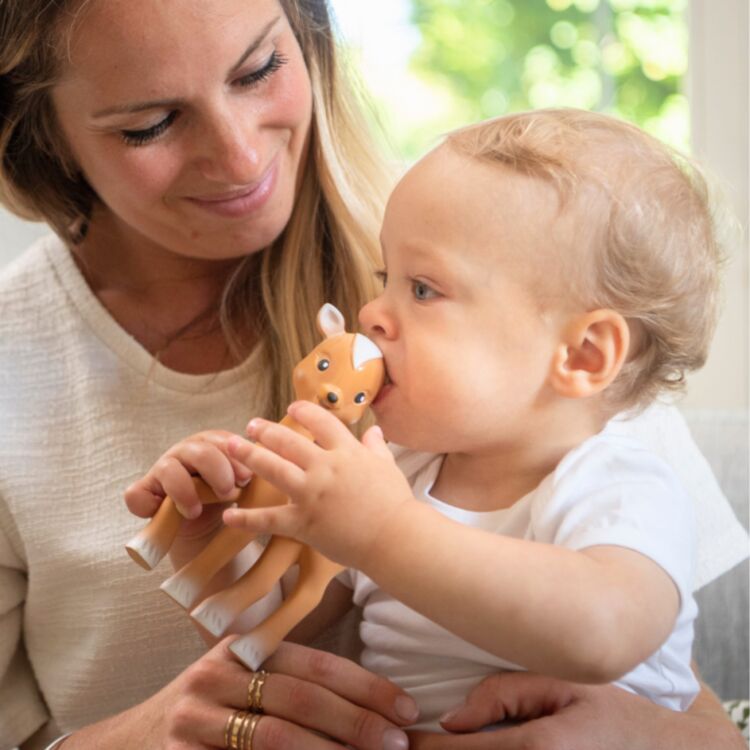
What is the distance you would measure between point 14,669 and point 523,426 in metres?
0.93

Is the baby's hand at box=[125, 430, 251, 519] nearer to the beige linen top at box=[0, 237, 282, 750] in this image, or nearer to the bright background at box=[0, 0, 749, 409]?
the beige linen top at box=[0, 237, 282, 750]

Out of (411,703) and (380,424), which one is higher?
(380,424)

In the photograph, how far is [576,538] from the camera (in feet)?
3.29

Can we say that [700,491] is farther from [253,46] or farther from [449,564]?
[253,46]

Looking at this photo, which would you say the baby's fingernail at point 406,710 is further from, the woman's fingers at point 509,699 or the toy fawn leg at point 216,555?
the toy fawn leg at point 216,555

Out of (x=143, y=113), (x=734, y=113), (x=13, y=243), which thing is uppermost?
(x=143, y=113)

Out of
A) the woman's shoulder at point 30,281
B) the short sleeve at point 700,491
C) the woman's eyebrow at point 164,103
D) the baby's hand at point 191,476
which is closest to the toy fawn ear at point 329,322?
the baby's hand at point 191,476

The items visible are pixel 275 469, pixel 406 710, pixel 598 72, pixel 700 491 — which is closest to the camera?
pixel 275 469

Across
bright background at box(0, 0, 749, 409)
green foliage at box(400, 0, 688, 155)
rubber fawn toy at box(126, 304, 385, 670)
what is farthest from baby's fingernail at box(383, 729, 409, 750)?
green foliage at box(400, 0, 688, 155)

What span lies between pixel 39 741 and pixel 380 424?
2.91 feet

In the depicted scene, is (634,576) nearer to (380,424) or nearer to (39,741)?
(380,424)

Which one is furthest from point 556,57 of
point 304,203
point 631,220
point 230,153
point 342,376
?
point 342,376

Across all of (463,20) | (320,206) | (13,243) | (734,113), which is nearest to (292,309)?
(320,206)

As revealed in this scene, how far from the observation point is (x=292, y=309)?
151 centimetres
